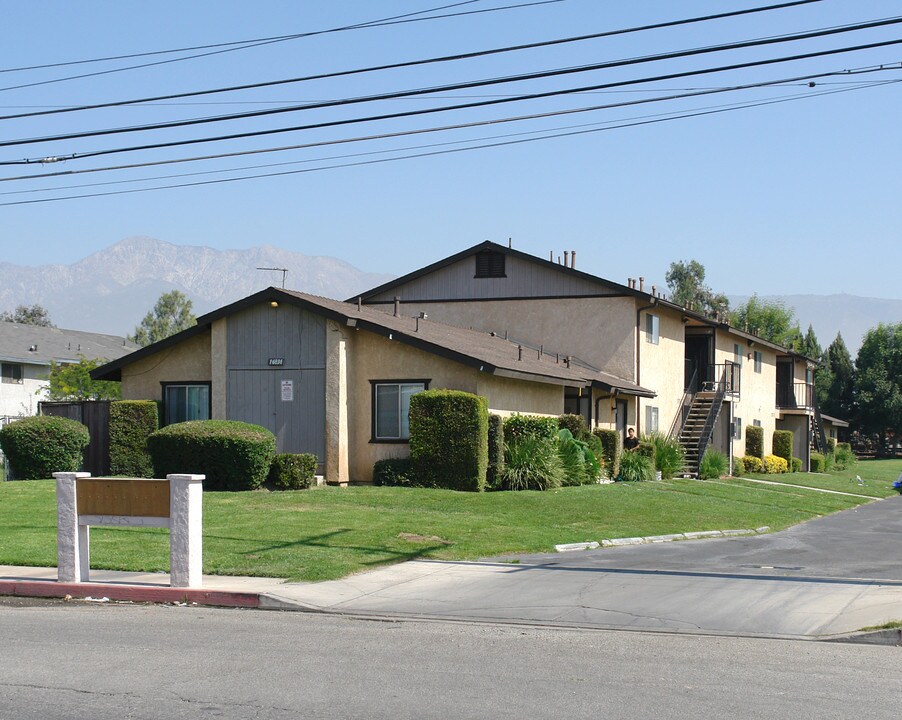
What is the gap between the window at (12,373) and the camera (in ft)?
182

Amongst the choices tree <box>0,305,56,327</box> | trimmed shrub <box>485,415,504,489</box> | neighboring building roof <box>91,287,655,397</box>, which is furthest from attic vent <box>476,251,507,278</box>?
tree <box>0,305,56,327</box>

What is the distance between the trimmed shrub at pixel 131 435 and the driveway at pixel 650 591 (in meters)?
14.2

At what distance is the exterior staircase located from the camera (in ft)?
127

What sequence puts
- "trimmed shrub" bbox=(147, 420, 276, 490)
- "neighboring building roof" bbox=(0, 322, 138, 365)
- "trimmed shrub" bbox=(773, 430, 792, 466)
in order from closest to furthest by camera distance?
"trimmed shrub" bbox=(147, 420, 276, 490), "trimmed shrub" bbox=(773, 430, 792, 466), "neighboring building roof" bbox=(0, 322, 138, 365)

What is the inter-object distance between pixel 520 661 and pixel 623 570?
233 inches

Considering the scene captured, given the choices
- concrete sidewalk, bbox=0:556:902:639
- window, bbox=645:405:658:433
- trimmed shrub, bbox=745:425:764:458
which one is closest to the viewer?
concrete sidewalk, bbox=0:556:902:639

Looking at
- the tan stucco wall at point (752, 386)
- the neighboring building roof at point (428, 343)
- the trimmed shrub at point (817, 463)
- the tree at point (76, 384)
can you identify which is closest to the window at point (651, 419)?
the neighboring building roof at point (428, 343)

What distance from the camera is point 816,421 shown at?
63469 millimetres

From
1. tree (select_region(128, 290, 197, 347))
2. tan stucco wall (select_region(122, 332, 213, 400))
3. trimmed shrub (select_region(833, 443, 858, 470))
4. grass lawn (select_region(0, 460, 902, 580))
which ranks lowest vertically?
trimmed shrub (select_region(833, 443, 858, 470))

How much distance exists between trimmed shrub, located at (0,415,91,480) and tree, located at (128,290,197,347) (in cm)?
6551

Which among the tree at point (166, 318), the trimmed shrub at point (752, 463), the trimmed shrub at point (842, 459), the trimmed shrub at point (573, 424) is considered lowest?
the trimmed shrub at point (842, 459)

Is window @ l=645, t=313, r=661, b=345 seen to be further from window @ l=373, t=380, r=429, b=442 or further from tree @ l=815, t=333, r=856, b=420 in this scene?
tree @ l=815, t=333, r=856, b=420

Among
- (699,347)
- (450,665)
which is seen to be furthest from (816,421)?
(450,665)

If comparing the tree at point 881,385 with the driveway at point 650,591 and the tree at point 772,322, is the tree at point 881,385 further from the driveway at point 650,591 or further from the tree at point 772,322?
the driveway at point 650,591
